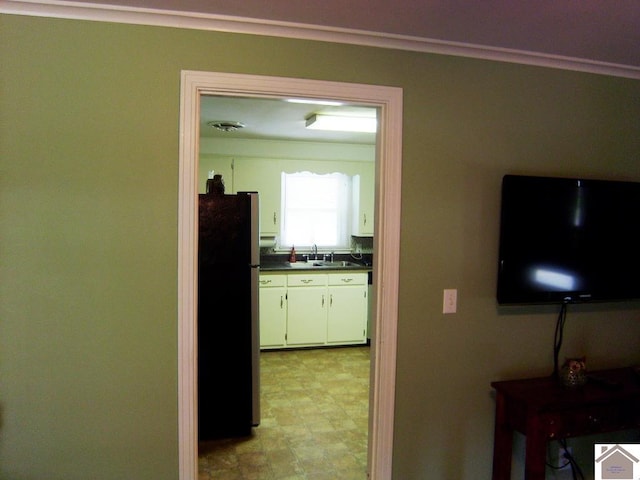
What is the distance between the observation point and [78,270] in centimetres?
184

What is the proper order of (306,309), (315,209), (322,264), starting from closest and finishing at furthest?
1. (306,309)
2. (322,264)
3. (315,209)

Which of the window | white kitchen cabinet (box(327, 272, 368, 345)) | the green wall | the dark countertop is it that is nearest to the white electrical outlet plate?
the green wall

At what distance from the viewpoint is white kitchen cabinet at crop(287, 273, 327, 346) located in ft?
16.3

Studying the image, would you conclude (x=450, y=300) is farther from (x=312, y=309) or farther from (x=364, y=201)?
(x=364, y=201)

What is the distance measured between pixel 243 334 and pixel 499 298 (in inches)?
69.0

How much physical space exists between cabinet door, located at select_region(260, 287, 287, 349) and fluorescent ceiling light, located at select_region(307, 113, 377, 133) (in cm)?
185

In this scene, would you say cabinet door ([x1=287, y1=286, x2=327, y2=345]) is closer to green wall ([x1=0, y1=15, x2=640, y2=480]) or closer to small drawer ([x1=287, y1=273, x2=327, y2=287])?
small drawer ([x1=287, y1=273, x2=327, y2=287])

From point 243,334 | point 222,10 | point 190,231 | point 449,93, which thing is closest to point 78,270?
point 190,231

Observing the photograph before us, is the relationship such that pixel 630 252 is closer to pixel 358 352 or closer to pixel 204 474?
pixel 204 474

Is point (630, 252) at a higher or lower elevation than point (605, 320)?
higher

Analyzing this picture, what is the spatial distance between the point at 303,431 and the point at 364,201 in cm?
297

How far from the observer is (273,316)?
492 cm

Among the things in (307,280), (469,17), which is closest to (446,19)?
(469,17)

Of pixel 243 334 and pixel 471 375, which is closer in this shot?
pixel 471 375
